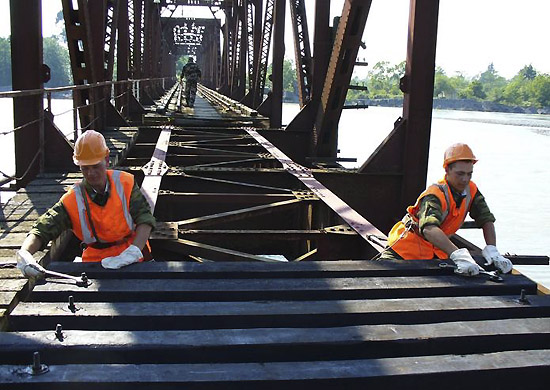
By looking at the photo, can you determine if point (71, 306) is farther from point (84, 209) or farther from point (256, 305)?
point (84, 209)

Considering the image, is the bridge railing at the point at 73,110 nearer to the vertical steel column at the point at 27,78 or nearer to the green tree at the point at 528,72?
the vertical steel column at the point at 27,78

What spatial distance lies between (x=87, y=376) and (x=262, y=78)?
59.8 ft

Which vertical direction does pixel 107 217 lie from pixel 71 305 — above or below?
above

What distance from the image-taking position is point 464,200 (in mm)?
4566

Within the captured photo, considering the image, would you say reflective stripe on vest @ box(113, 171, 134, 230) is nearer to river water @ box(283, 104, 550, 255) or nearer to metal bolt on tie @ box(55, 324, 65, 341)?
metal bolt on tie @ box(55, 324, 65, 341)

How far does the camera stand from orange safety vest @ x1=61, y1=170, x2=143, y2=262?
4125 millimetres

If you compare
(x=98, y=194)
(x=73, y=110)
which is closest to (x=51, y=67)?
(x=73, y=110)

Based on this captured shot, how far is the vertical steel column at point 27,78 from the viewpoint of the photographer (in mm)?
6707

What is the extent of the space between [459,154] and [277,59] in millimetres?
11454

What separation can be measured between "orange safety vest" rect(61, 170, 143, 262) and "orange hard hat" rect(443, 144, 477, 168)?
2.17 meters

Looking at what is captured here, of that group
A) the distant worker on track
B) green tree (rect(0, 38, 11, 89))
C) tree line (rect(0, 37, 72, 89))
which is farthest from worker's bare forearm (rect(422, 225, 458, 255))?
green tree (rect(0, 38, 11, 89))

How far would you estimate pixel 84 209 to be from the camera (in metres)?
4.12

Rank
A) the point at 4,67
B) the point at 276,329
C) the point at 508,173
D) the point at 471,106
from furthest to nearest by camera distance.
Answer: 1. the point at 471,106
2. the point at 4,67
3. the point at 508,173
4. the point at 276,329

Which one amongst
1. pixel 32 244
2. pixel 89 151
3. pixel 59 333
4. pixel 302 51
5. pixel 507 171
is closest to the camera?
pixel 59 333
